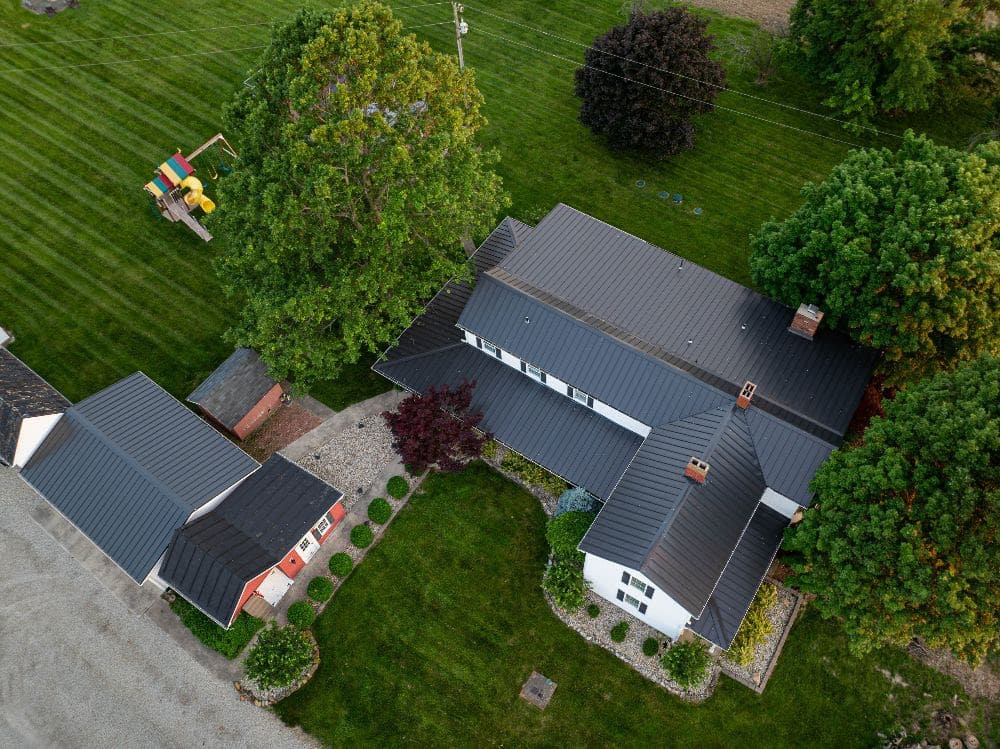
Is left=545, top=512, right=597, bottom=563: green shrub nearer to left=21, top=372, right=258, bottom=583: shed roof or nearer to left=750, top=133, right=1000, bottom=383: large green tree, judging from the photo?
left=21, top=372, right=258, bottom=583: shed roof

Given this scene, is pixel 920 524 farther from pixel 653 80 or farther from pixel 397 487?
pixel 653 80

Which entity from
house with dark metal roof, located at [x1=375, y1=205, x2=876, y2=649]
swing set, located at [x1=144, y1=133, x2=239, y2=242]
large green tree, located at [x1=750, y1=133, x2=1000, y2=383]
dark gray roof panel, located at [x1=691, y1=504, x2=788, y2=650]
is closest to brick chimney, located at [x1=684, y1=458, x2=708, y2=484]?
house with dark metal roof, located at [x1=375, y1=205, x2=876, y2=649]

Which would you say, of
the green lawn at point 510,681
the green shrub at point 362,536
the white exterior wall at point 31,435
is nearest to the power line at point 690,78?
the green lawn at point 510,681

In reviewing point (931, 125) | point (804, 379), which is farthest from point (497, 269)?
point (931, 125)

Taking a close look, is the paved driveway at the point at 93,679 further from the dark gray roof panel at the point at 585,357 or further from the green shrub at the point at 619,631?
the dark gray roof panel at the point at 585,357

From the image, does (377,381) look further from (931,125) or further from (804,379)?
(931,125)

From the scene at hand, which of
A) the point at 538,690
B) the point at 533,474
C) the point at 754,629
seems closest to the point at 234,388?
the point at 533,474
